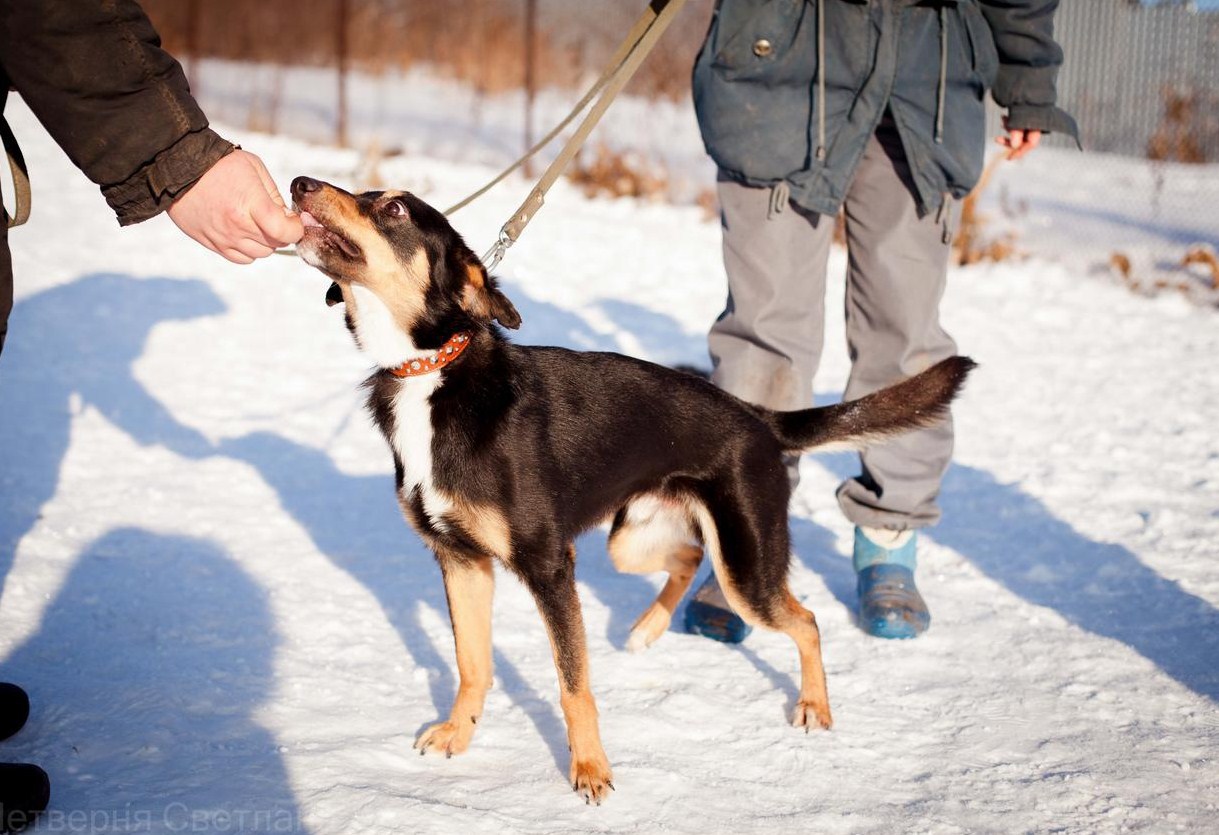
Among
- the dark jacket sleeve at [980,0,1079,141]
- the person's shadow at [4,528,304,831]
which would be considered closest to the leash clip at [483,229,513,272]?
the person's shadow at [4,528,304,831]

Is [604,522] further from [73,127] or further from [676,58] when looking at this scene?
[676,58]

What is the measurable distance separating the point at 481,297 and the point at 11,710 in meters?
1.56

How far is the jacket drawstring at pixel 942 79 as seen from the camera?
3.38 m

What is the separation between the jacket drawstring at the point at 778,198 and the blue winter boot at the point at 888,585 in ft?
3.78

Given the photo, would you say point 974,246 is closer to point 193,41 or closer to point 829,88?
point 829,88

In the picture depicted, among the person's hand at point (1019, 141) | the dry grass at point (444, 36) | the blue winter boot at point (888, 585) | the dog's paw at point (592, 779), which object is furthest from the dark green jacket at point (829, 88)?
the dry grass at point (444, 36)

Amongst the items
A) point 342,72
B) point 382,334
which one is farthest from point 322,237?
point 342,72

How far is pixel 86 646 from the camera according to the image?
3227 mm

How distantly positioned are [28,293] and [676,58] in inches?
270


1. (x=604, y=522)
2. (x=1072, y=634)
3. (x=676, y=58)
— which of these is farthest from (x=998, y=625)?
(x=676, y=58)

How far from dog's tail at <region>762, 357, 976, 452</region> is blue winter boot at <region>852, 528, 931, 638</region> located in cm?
65

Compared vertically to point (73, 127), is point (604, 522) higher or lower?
lower

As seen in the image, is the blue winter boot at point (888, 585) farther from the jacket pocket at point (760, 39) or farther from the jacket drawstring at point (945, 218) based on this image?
the jacket pocket at point (760, 39)

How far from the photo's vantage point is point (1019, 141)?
373 cm
